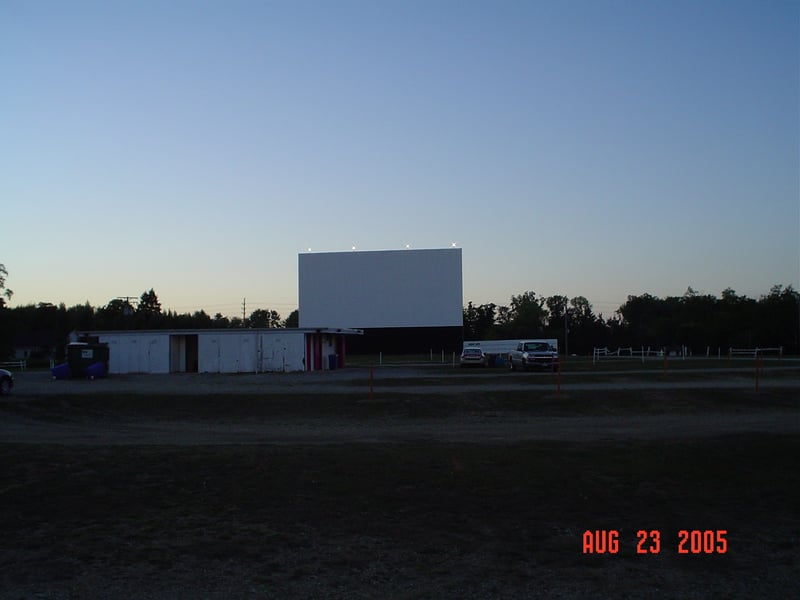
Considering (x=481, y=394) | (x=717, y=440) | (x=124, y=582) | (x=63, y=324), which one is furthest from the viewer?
(x=63, y=324)

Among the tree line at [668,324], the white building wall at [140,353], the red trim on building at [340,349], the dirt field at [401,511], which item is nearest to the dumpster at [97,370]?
the white building wall at [140,353]

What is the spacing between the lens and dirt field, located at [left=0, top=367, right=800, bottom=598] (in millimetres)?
7836

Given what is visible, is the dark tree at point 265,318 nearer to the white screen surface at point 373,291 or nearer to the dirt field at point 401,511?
the white screen surface at point 373,291

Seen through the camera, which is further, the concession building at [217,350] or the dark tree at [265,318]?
the dark tree at [265,318]

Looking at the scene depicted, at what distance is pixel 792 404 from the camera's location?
89.2ft

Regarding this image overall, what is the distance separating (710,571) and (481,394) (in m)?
21.9

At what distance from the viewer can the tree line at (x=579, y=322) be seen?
93.6 m

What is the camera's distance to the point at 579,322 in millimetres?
128250

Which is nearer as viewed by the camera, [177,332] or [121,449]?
[121,449]

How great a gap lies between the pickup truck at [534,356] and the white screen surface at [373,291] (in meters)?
30.3

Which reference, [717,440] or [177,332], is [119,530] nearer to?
[717,440]

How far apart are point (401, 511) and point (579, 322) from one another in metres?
122

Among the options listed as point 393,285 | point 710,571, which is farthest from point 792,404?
point 393,285

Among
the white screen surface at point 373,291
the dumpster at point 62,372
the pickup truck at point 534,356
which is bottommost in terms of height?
the dumpster at point 62,372
